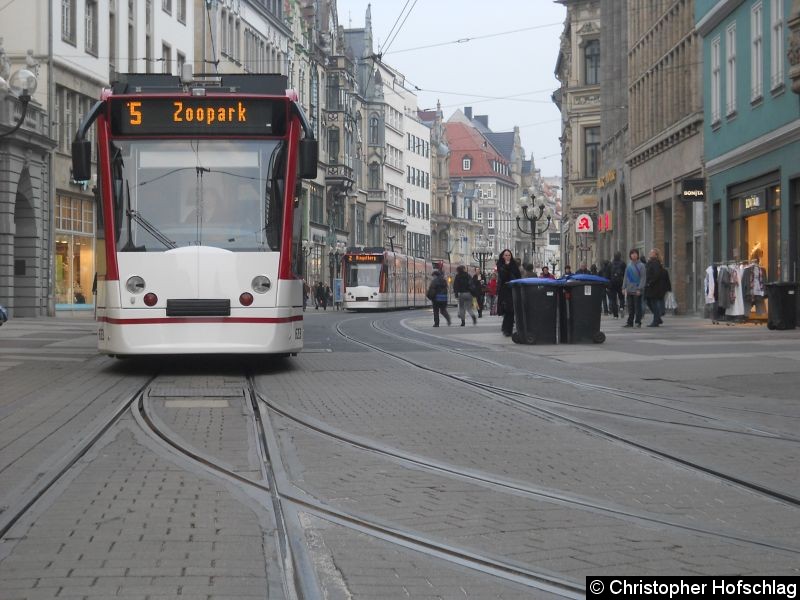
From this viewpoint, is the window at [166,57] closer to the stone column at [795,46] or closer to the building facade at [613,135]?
the building facade at [613,135]

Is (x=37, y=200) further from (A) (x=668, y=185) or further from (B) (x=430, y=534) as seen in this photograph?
(B) (x=430, y=534)

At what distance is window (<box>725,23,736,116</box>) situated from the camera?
3588 cm

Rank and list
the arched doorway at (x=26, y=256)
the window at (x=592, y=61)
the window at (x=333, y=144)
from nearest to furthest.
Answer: the arched doorway at (x=26, y=256) → the window at (x=592, y=61) → the window at (x=333, y=144)

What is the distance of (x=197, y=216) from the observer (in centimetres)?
1653

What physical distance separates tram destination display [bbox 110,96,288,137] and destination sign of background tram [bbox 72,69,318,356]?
1 cm

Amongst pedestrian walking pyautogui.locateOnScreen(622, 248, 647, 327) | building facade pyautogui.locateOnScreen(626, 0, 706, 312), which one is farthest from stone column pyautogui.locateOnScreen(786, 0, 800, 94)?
building facade pyautogui.locateOnScreen(626, 0, 706, 312)

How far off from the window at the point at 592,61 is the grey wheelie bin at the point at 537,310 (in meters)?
47.1

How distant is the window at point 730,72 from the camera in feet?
118

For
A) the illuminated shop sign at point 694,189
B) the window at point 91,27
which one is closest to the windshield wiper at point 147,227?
the illuminated shop sign at point 694,189

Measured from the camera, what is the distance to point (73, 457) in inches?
360

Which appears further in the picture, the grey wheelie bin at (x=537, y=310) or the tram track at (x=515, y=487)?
the grey wheelie bin at (x=537, y=310)

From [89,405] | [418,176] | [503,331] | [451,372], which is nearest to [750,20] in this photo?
[503,331]

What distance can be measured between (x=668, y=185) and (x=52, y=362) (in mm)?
29907

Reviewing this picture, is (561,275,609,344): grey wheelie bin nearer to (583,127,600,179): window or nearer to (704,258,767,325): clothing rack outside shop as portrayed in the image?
(704,258,767,325): clothing rack outside shop
